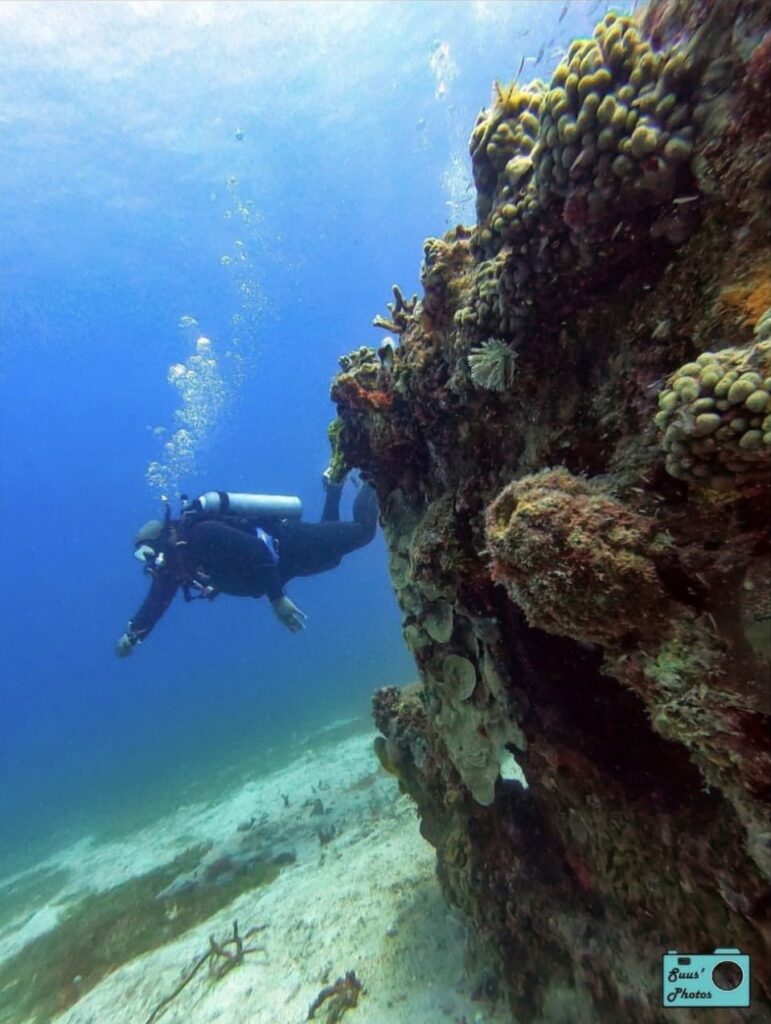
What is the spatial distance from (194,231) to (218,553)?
44.2m

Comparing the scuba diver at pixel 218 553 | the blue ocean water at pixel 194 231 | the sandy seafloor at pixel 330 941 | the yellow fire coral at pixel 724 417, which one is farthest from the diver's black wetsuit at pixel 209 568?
the blue ocean water at pixel 194 231

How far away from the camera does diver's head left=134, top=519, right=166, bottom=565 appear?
35.7ft

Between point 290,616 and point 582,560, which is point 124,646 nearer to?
point 290,616

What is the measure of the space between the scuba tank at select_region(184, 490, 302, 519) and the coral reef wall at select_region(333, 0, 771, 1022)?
26.6 ft

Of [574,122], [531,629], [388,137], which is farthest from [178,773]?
[388,137]

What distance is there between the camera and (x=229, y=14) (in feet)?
84.1

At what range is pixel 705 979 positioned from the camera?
8.86 feet

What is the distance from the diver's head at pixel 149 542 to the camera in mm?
10867

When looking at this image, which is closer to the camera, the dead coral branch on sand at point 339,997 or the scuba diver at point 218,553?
the dead coral branch on sand at point 339,997

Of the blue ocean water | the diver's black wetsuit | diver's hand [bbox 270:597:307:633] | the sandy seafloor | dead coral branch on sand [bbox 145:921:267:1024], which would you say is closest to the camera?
the sandy seafloor

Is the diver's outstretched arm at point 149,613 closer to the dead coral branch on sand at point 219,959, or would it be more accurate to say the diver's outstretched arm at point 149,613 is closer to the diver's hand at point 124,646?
the diver's hand at point 124,646

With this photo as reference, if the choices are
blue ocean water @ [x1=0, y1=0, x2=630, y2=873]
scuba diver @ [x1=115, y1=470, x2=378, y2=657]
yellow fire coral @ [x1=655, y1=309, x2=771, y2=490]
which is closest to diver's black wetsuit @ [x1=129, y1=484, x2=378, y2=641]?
scuba diver @ [x1=115, y1=470, x2=378, y2=657]

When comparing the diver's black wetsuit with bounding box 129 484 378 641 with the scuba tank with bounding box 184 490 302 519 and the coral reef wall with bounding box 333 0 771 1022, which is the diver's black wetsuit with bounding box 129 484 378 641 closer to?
the scuba tank with bounding box 184 490 302 519

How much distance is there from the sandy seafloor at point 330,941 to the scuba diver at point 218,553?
152 inches
